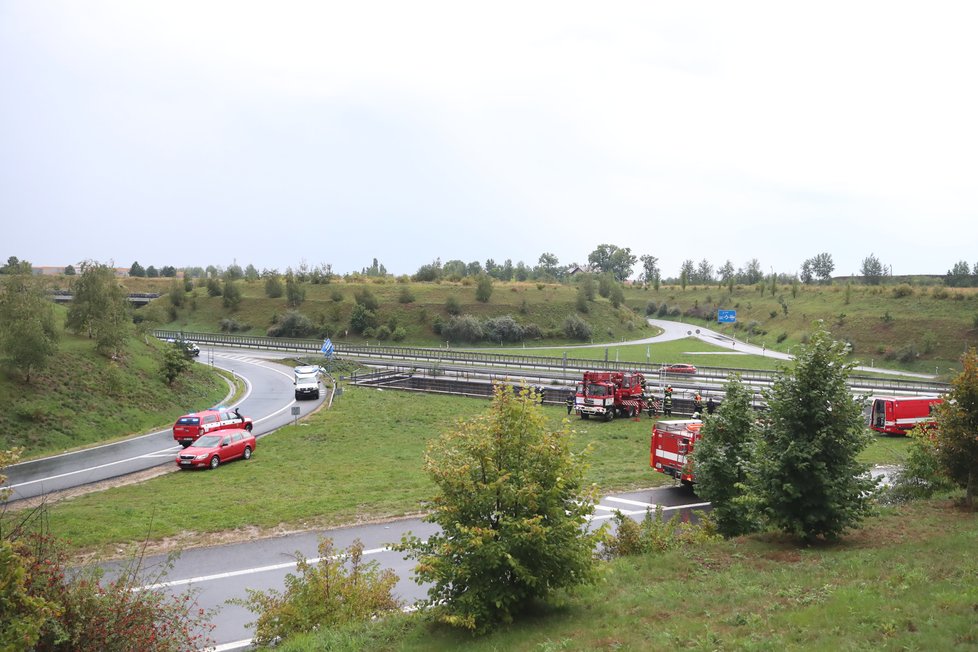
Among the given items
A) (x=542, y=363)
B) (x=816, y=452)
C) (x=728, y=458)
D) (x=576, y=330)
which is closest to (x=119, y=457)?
(x=728, y=458)

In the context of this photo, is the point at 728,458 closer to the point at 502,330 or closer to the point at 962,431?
the point at 962,431

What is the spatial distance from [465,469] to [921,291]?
9930cm

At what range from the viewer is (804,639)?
306 inches

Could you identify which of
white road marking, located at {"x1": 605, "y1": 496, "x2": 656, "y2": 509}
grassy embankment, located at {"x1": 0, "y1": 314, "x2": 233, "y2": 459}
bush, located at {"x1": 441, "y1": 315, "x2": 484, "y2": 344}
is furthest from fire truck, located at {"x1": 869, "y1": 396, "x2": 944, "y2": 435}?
bush, located at {"x1": 441, "y1": 315, "x2": 484, "y2": 344}

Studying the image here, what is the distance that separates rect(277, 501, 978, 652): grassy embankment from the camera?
7824 mm

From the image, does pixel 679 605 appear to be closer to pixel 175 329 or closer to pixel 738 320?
pixel 175 329

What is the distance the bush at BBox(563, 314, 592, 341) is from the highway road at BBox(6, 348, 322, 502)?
2069 inches

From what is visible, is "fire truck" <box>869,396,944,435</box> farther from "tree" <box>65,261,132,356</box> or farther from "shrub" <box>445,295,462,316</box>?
"shrub" <box>445,295,462,316</box>

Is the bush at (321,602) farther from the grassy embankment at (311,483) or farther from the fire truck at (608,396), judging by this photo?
the fire truck at (608,396)

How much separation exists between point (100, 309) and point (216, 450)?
21785mm

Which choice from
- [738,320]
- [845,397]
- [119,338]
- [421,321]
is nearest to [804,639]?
[845,397]

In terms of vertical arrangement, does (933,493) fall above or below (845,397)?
below

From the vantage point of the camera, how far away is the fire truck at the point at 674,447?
1942 cm

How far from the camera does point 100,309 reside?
3906 cm
